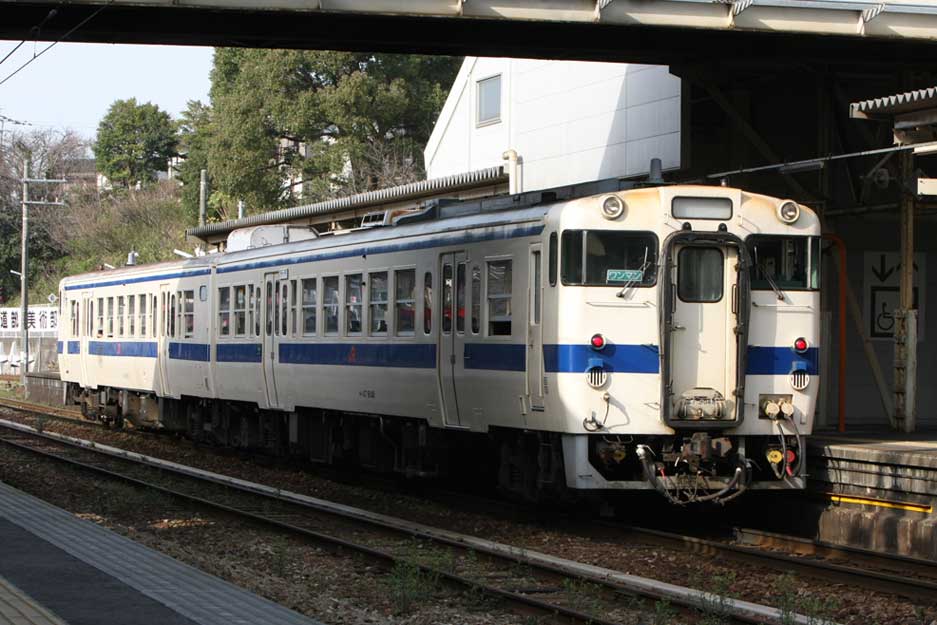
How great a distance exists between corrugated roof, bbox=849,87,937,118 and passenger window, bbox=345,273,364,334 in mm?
6265

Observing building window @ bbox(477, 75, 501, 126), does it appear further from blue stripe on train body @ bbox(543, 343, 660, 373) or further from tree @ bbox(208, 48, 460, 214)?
tree @ bbox(208, 48, 460, 214)

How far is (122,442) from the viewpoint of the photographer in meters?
25.4

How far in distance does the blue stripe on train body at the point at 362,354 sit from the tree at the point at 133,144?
64.4m

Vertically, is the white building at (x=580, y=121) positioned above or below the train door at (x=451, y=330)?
above

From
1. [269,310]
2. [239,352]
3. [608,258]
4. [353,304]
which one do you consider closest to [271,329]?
[269,310]

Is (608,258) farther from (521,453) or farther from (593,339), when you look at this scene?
(521,453)

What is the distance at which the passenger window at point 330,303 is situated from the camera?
17781mm

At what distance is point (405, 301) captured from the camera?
1588 centimetres

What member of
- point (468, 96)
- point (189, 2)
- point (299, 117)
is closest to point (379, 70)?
point (299, 117)

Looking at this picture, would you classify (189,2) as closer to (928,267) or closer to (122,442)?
(928,267)

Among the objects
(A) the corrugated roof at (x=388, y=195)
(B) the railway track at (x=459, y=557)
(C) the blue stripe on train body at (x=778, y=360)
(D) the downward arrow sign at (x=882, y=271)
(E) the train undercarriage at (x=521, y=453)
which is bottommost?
(B) the railway track at (x=459, y=557)

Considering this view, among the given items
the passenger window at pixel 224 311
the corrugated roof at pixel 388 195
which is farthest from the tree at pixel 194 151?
the passenger window at pixel 224 311

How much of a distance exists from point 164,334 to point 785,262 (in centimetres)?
1350

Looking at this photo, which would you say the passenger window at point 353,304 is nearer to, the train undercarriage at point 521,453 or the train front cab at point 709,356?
the train undercarriage at point 521,453
